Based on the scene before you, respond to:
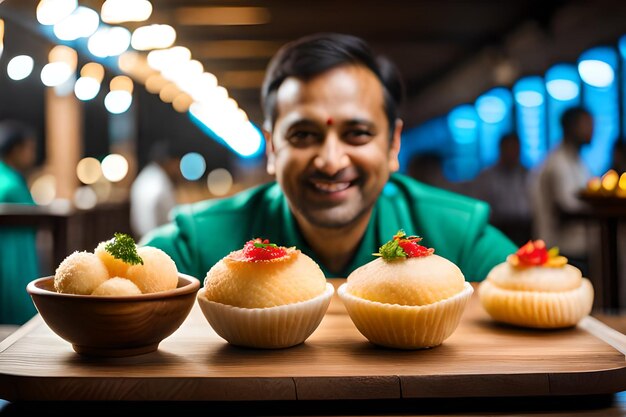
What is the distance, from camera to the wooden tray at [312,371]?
89 centimetres

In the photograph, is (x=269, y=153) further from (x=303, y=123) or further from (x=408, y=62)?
(x=408, y=62)

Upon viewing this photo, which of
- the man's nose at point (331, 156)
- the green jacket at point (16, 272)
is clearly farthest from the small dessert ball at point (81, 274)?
the green jacket at point (16, 272)

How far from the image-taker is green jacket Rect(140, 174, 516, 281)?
2.04 m

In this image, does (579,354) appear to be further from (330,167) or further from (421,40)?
(421,40)

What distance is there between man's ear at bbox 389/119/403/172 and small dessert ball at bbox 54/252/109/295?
1.20 metres

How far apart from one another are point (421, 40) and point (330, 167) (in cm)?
546

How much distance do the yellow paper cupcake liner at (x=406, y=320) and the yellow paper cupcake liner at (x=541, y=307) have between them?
0.19m

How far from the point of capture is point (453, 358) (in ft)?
3.29

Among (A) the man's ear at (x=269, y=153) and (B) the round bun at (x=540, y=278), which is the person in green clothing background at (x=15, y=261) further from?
(B) the round bun at (x=540, y=278)

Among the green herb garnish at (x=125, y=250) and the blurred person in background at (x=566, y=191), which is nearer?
the green herb garnish at (x=125, y=250)

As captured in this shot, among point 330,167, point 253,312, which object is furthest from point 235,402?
point 330,167

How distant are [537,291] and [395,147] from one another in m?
0.93

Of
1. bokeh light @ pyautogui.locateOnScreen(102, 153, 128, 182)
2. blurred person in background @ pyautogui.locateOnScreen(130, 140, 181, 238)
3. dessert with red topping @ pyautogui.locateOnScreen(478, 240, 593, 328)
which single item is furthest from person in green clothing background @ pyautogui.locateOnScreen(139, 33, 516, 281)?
bokeh light @ pyautogui.locateOnScreen(102, 153, 128, 182)

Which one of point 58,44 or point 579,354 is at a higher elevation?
point 58,44
